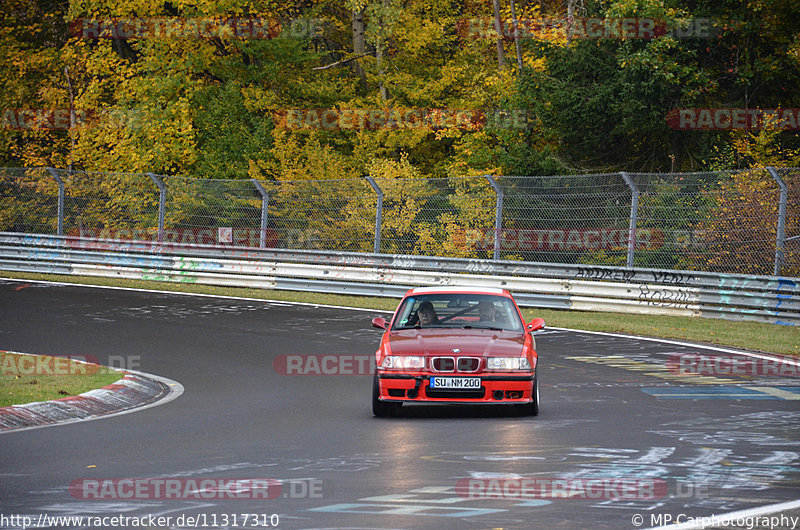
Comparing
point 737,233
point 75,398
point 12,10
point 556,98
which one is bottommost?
point 75,398

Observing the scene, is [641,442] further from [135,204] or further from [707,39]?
[707,39]

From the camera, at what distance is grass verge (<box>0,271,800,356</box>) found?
1828 cm

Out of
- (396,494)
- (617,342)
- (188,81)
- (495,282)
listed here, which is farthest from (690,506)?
(188,81)

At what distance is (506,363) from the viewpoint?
35.6ft

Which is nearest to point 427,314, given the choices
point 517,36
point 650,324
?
point 650,324

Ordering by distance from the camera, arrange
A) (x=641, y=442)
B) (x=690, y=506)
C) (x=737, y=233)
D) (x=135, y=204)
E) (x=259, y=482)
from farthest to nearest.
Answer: (x=135, y=204) < (x=737, y=233) < (x=641, y=442) < (x=259, y=482) < (x=690, y=506)

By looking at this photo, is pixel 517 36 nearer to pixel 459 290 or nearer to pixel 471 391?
pixel 459 290

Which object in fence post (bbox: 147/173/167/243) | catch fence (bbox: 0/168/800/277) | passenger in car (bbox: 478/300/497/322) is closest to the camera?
passenger in car (bbox: 478/300/497/322)

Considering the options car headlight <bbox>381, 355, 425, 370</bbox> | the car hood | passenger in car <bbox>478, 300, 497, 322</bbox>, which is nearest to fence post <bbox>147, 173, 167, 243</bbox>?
passenger in car <bbox>478, 300, 497, 322</bbox>

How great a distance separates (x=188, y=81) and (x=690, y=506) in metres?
38.7

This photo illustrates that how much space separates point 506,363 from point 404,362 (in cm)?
96

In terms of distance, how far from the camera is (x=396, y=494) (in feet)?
24.1

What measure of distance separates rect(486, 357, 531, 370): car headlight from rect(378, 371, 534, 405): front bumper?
0.21 feet

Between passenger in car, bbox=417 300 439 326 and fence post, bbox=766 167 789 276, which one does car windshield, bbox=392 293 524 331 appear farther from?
fence post, bbox=766 167 789 276
